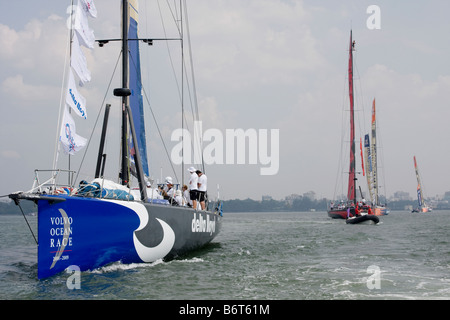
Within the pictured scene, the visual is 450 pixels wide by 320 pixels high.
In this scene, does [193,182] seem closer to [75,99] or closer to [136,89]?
[136,89]

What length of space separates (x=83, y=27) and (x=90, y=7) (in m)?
0.56

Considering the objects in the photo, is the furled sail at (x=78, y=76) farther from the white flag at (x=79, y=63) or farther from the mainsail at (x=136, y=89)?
the mainsail at (x=136, y=89)

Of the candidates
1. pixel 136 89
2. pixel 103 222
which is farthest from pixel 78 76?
pixel 136 89

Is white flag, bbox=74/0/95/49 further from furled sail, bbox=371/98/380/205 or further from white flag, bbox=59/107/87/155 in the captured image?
furled sail, bbox=371/98/380/205

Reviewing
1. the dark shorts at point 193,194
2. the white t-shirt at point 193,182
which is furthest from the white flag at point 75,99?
the dark shorts at point 193,194

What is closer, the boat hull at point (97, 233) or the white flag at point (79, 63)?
the boat hull at point (97, 233)

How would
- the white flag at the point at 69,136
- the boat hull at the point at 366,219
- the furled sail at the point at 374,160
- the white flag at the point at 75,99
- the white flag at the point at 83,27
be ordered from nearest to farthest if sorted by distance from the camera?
1. the white flag at the point at 69,136
2. the white flag at the point at 75,99
3. the white flag at the point at 83,27
4. the boat hull at the point at 366,219
5. the furled sail at the point at 374,160

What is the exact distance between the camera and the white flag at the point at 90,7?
8.98 meters

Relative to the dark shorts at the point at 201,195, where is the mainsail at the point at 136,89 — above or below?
above

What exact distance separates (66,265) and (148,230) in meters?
1.64

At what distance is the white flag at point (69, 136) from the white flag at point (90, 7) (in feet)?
7.27
